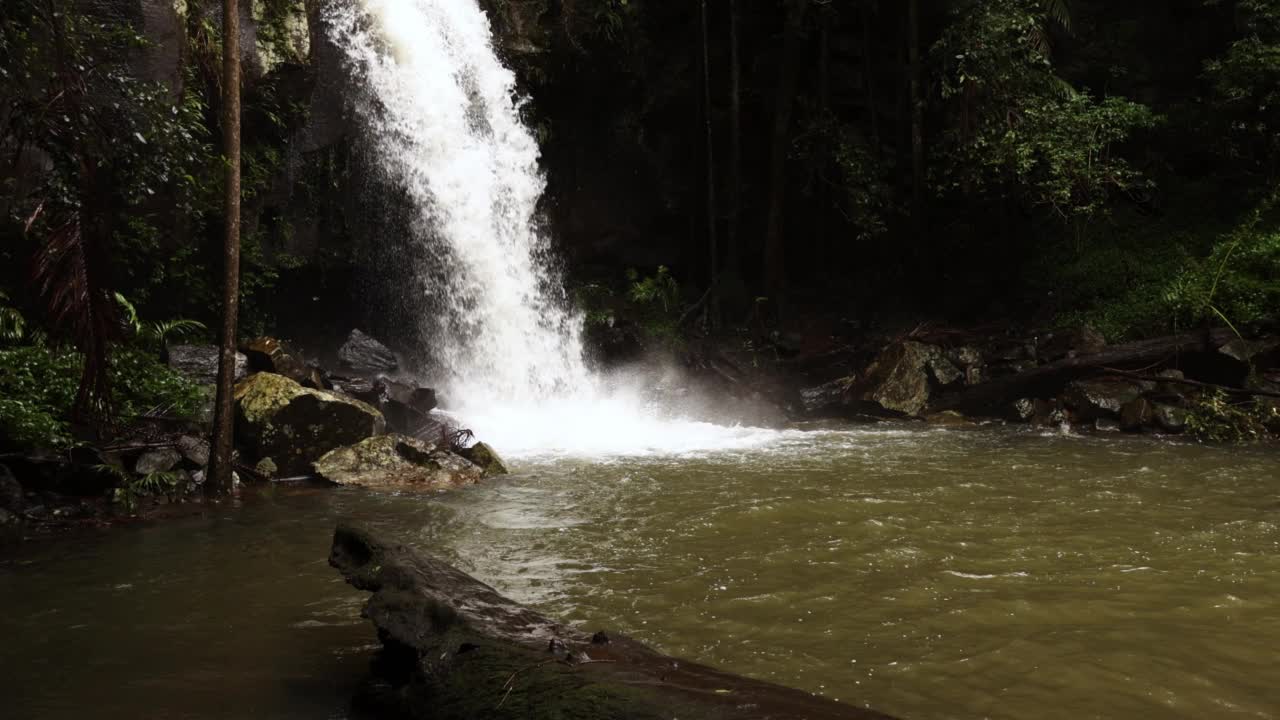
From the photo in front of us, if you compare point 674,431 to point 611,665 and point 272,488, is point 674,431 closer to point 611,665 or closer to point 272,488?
point 272,488

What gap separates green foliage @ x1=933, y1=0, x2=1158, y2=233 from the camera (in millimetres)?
14117

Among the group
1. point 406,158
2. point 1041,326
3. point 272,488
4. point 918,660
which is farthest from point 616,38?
point 918,660

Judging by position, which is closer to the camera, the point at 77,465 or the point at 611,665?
the point at 611,665

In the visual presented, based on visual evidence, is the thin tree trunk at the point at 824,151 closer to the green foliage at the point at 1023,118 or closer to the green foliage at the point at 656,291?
the green foliage at the point at 1023,118

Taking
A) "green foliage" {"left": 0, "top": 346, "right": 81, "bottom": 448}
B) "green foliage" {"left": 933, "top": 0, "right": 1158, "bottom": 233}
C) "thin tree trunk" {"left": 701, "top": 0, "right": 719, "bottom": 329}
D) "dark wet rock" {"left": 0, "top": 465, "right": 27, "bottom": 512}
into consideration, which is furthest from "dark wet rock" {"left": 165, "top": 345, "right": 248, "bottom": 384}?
"green foliage" {"left": 933, "top": 0, "right": 1158, "bottom": 233}

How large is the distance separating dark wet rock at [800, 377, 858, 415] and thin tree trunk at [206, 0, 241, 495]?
9664 millimetres

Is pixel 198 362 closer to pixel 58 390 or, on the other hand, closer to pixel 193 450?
pixel 193 450

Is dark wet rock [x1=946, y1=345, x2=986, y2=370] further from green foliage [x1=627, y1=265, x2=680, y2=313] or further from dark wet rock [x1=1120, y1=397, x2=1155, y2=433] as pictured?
green foliage [x1=627, y1=265, x2=680, y2=313]

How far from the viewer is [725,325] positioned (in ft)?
57.5

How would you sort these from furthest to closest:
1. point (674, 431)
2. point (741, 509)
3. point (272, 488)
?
point (674, 431)
point (272, 488)
point (741, 509)

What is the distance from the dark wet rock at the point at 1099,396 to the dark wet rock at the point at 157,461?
11899 mm

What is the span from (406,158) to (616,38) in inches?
224

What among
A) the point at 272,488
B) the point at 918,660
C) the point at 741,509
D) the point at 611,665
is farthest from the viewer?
the point at 272,488

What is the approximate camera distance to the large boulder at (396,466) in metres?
8.74
